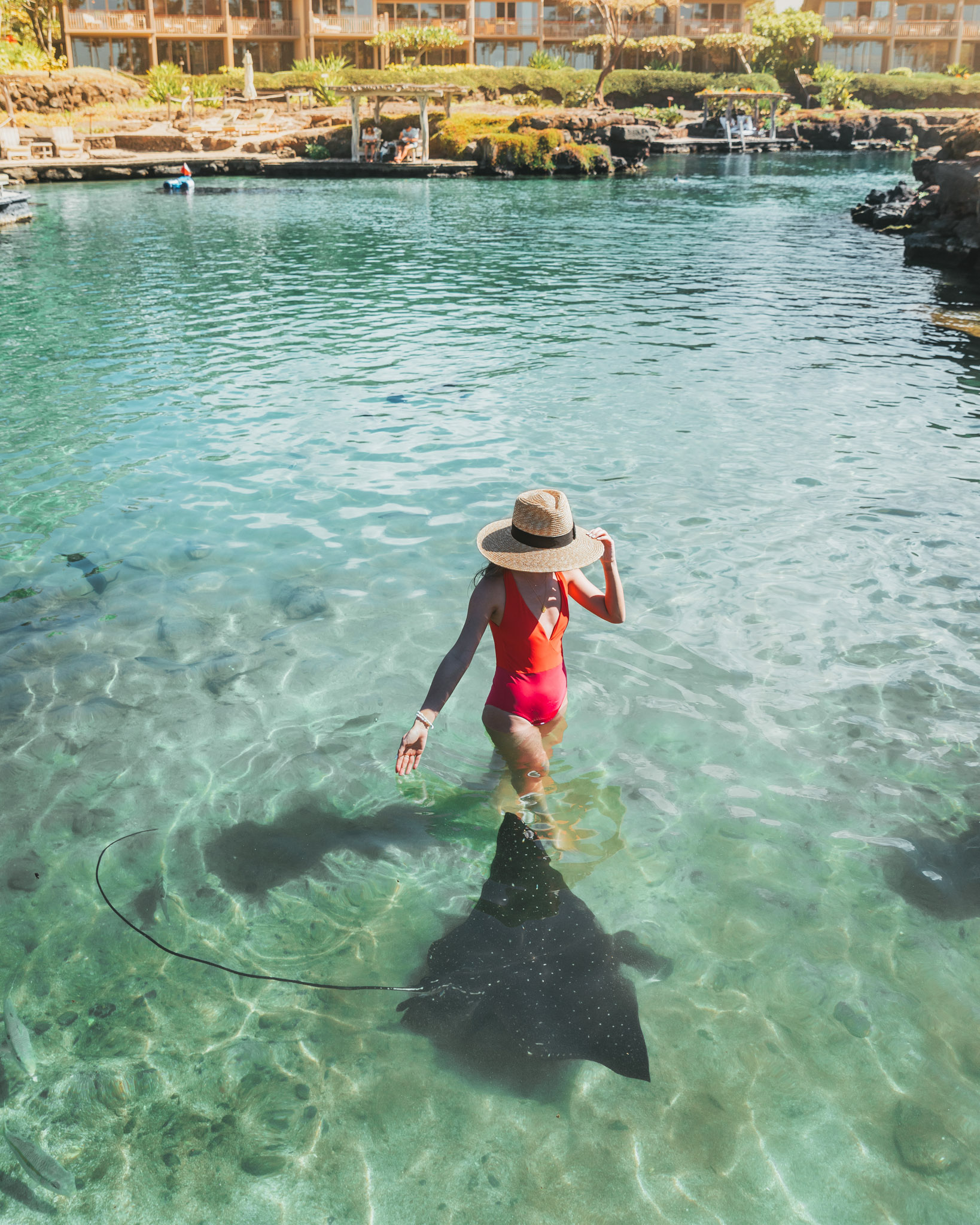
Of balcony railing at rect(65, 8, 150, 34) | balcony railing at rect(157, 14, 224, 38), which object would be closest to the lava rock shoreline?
balcony railing at rect(157, 14, 224, 38)

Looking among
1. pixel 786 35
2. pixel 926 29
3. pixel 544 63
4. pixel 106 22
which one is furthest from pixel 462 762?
pixel 926 29

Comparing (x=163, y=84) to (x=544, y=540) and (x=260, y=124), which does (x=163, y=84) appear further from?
(x=544, y=540)

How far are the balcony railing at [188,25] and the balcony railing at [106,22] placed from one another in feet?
3.01

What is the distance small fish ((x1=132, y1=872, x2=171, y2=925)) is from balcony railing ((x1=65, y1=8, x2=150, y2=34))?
227 feet

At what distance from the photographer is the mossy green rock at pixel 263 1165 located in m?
2.88

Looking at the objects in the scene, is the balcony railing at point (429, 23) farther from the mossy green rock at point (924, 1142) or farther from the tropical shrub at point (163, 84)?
the mossy green rock at point (924, 1142)

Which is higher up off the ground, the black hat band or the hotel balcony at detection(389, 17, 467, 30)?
the hotel balcony at detection(389, 17, 467, 30)

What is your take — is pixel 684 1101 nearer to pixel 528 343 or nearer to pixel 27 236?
pixel 528 343

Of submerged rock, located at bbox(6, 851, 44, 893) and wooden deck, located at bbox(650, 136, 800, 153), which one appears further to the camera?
wooden deck, located at bbox(650, 136, 800, 153)

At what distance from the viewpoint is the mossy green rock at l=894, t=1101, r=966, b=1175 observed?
2.88m

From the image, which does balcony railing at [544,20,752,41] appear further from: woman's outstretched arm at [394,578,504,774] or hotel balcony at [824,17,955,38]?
woman's outstretched arm at [394,578,504,774]

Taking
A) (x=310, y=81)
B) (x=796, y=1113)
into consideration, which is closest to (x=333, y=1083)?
(x=796, y=1113)

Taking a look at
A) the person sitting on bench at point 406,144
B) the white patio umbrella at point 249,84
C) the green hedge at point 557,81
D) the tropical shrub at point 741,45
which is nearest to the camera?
the person sitting on bench at point 406,144

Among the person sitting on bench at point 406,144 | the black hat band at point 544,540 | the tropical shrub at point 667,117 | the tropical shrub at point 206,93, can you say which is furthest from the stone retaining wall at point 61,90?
the black hat band at point 544,540
